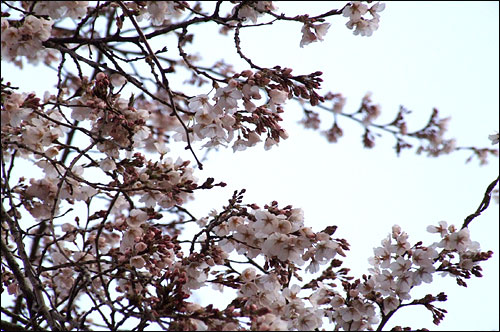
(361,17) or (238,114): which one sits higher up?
(361,17)

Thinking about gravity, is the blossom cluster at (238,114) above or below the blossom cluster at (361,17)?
below

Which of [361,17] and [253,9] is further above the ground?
[361,17]

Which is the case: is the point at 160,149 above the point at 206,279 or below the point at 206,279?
above

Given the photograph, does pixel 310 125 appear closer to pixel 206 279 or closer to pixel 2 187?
pixel 206 279

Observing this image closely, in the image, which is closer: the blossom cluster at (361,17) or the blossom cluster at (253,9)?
the blossom cluster at (253,9)

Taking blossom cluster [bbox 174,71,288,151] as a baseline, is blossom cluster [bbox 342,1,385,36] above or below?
above

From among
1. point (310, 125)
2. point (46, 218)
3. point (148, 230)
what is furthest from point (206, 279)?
point (310, 125)

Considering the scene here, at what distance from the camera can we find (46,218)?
9.27 ft

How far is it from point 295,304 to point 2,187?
4.65 ft

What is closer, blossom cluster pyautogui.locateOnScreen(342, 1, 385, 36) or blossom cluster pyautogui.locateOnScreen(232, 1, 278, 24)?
blossom cluster pyautogui.locateOnScreen(232, 1, 278, 24)

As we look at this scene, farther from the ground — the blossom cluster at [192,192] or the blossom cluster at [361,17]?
the blossom cluster at [361,17]

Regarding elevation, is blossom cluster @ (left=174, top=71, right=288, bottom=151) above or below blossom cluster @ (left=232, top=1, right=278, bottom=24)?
below

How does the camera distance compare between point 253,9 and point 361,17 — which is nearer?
point 253,9

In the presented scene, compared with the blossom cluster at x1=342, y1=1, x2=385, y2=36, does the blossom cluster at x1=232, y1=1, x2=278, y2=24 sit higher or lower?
lower
